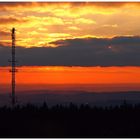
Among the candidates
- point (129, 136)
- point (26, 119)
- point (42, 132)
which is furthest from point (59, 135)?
point (26, 119)

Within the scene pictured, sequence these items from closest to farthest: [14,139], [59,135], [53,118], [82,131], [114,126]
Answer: [14,139], [59,135], [82,131], [114,126], [53,118]

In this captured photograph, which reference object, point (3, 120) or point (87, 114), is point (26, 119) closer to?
point (3, 120)

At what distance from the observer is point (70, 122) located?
32062 millimetres

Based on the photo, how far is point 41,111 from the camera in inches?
1379

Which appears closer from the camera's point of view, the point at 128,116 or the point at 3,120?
the point at 3,120

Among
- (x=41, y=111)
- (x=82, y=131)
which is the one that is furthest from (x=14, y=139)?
(x=41, y=111)

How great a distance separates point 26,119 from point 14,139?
7.58 metres

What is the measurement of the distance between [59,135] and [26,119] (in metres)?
5.91

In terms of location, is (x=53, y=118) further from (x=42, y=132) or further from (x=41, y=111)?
(x=42, y=132)

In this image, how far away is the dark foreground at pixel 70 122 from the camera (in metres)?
27.7

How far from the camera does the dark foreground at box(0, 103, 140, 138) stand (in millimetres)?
27688

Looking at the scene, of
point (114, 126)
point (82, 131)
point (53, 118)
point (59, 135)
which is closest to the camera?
point (59, 135)

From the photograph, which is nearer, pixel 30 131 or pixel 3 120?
pixel 30 131

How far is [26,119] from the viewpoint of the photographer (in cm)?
3231
